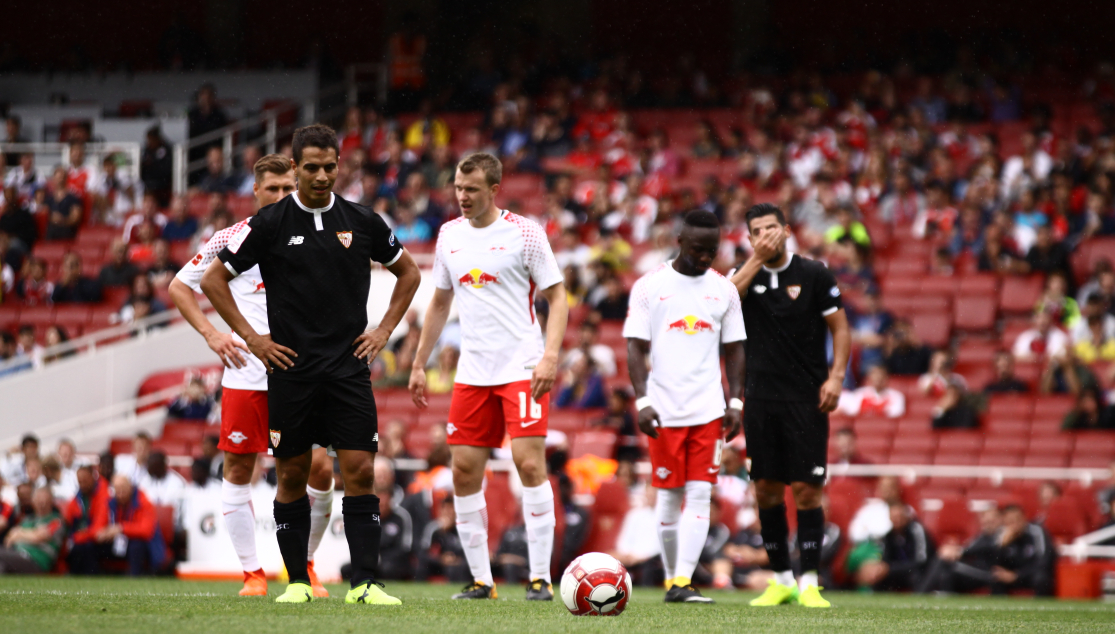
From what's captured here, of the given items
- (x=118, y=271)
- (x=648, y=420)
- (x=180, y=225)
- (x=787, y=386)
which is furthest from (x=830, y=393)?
(x=180, y=225)

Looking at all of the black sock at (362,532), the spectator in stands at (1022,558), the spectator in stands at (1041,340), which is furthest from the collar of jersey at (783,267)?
the spectator in stands at (1041,340)

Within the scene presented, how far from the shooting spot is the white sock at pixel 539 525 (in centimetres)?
764

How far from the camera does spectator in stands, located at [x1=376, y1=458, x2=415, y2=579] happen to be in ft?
42.8

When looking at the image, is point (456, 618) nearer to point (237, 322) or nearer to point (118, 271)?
point (237, 322)

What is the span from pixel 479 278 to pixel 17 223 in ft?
50.3

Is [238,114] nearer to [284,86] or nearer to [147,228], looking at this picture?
[284,86]

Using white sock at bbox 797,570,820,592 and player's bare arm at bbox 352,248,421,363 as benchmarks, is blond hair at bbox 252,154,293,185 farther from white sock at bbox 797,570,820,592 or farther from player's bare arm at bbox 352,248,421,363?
white sock at bbox 797,570,820,592

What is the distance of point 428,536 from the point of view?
13.1 metres

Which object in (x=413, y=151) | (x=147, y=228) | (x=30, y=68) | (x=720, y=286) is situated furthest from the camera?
(x=30, y=68)

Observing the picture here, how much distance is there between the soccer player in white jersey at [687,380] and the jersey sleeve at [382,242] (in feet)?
5.55

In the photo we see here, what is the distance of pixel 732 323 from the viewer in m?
8.07

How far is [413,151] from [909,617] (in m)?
16.1

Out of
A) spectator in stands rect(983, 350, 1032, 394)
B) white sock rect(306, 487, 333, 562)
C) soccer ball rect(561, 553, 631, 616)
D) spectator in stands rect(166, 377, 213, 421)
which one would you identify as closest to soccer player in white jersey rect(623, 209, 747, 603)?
soccer ball rect(561, 553, 631, 616)

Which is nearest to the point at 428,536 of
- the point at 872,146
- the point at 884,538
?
the point at 884,538
